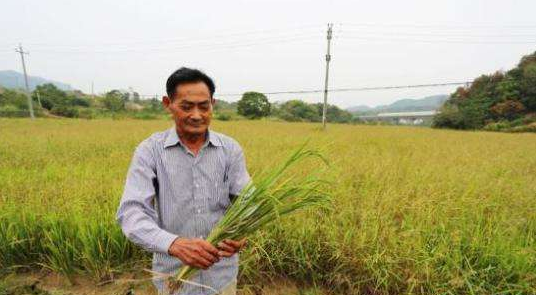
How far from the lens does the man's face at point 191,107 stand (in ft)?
4.33

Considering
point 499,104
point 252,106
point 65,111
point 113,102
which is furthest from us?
point 113,102

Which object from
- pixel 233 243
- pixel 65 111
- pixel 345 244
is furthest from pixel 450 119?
pixel 65 111

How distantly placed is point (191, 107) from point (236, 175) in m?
0.37

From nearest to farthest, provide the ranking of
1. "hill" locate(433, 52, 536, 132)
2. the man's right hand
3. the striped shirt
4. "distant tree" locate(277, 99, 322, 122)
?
the man's right hand < the striped shirt < "hill" locate(433, 52, 536, 132) < "distant tree" locate(277, 99, 322, 122)

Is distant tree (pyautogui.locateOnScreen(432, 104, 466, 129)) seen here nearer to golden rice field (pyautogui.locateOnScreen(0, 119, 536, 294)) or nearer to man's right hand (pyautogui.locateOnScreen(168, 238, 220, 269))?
golden rice field (pyautogui.locateOnScreen(0, 119, 536, 294))

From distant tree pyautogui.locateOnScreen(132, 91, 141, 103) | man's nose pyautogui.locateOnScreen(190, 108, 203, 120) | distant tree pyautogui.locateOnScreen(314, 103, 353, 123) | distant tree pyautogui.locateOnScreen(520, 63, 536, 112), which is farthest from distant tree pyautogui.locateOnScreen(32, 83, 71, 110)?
distant tree pyautogui.locateOnScreen(520, 63, 536, 112)

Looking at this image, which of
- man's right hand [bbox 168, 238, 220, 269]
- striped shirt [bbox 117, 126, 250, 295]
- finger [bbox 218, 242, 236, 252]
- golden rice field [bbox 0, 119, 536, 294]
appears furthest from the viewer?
golden rice field [bbox 0, 119, 536, 294]

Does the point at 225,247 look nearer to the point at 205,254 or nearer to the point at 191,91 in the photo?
the point at 205,254

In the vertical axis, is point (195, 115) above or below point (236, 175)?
above

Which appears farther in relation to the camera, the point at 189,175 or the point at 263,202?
the point at 189,175

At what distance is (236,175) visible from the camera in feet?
4.85

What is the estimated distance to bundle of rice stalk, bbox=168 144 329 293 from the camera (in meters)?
1.25

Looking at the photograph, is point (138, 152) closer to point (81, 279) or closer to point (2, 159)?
point (81, 279)

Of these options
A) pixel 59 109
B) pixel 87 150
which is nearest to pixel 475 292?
pixel 87 150
